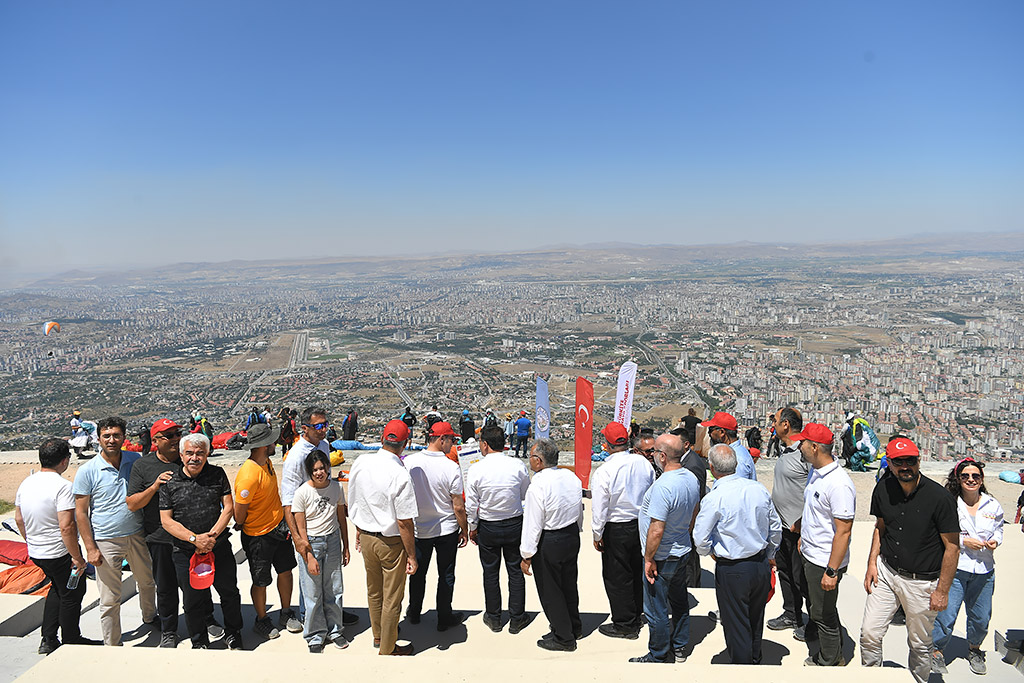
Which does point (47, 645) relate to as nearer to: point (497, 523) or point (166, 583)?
point (166, 583)

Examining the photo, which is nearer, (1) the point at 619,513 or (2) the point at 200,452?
(2) the point at 200,452

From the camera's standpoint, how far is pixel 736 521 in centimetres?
353

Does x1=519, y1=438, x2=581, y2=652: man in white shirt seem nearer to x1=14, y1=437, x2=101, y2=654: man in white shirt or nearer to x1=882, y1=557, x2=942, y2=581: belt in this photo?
x1=882, y1=557, x2=942, y2=581: belt

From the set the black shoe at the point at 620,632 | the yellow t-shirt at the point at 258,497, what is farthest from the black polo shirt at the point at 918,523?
the yellow t-shirt at the point at 258,497

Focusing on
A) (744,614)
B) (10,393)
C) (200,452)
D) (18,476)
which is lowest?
(10,393)

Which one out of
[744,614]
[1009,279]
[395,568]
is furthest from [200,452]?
[1009,279]

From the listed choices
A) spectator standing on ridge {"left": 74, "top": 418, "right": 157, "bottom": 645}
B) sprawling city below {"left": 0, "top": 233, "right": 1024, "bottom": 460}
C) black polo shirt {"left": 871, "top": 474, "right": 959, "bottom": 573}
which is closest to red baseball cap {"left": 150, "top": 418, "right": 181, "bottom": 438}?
spectator standing on ridge {"left": 74, "top": 418, "right": 157, "bottom": 645}

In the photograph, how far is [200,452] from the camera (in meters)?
3.74

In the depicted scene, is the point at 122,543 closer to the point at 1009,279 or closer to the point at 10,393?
the point at 10,393

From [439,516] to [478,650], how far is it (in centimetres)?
95

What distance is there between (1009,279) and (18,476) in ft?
522

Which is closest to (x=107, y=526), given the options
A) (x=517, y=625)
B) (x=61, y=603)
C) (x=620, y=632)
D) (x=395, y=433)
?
(x=61, y=603)

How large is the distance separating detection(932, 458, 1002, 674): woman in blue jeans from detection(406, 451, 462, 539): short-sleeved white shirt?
11.0 ft

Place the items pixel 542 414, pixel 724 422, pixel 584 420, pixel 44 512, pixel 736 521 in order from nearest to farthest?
pixel 736 521
pixel 44 512
pixel 724 422
pixel 584 420
pixel 542 414
